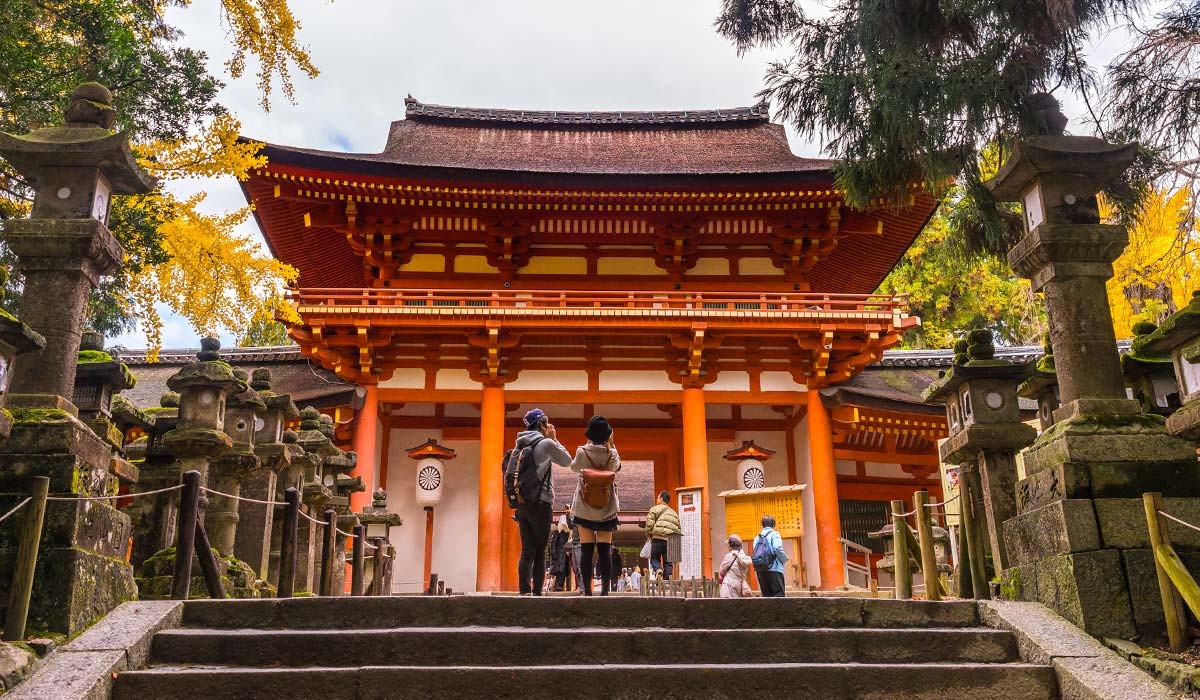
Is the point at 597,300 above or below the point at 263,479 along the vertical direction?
above

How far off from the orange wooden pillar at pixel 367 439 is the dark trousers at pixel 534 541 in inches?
319

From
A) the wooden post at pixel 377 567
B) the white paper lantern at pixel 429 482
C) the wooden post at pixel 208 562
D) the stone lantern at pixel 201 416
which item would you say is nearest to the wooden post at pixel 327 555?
A: the stone lantern at pixel 201 416

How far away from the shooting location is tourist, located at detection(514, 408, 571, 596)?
6.56 meters

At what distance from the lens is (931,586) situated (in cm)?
688

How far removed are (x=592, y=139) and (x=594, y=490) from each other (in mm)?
14276

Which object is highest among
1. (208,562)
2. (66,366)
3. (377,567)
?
(66,366)

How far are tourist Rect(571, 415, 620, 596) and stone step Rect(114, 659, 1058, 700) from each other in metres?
2.34

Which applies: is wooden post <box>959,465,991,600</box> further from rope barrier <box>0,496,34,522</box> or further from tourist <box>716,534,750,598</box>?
rope barrier <box>0,496,34,522</box>

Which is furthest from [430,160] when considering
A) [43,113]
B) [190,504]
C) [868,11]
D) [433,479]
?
[190,504]

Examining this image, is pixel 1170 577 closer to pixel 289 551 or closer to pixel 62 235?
pixel 289 551

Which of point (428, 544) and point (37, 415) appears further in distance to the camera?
point (428, 544)

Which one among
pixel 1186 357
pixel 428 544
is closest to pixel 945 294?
pixel 428 544

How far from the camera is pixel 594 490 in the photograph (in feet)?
22.2

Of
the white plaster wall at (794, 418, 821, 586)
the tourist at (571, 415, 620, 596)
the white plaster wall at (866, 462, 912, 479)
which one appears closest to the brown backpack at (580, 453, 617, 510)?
the tourist at (571, 415, 620, 596)
